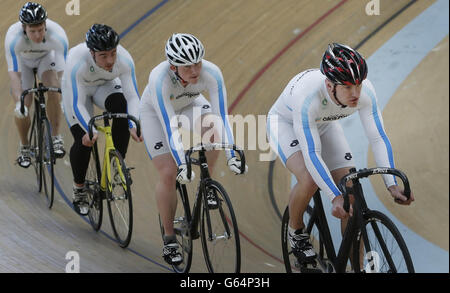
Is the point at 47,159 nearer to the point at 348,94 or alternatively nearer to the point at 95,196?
the point at 95,196

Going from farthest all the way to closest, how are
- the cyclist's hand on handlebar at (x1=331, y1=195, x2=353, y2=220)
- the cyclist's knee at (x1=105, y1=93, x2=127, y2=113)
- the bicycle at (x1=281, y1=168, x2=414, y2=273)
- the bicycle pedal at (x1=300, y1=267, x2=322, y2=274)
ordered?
the cyclist's knee at (x1=105, y1=93, x2=127, y2=113)
the bicycle pedal at (x1=300, y1=267, x2=322, y2=274)
the cyclist's hand on handlebar at (x1=331, y1=195, x2=353, y2=220)
the bicycle at (x1=281, y1=168, x2=414, y2=273)

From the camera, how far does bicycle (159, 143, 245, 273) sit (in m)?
3.55

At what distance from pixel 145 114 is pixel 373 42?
4.11 meters

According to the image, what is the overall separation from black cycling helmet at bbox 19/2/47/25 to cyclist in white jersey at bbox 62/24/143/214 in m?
0.65

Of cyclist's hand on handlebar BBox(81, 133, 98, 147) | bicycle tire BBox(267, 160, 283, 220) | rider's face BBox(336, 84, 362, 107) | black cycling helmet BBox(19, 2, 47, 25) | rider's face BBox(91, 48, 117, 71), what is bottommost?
bicycle tire BBox(267, 160, 283, 220)

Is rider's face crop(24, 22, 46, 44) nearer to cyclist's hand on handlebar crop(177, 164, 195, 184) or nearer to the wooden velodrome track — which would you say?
the wooden velodrome track

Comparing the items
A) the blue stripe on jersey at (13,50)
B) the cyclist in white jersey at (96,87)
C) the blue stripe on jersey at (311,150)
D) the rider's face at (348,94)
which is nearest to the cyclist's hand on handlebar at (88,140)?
the cyclist in white jersey at (96,87)

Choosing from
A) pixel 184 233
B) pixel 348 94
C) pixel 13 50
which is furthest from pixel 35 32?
pixel 348 94

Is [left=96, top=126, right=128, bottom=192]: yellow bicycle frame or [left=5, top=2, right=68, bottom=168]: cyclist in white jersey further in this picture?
[left=5, top=2, right=68, bottom=168]: cyclist in white jersey

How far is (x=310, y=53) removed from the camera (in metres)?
7.41

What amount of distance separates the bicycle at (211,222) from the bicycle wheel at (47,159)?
125cm

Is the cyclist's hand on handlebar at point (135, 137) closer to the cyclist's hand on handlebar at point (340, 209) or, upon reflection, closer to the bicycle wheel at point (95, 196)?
the bicycle wheel at point (95, 196)

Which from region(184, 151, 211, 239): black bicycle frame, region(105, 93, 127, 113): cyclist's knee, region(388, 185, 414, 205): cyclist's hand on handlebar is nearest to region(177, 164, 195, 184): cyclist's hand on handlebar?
region(184, 151, 211, 239): black bicycle frame
